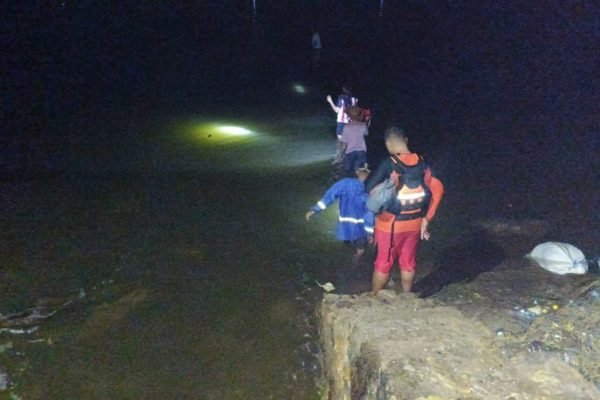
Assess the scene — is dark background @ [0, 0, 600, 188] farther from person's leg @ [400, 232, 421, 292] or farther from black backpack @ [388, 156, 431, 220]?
black backpack @ [388, 156, 431, 220]

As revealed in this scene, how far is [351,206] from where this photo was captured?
596 cm

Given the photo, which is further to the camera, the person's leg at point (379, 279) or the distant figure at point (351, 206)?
the distant figure at point (351, 206)

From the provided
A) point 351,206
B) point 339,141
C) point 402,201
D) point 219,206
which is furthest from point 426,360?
point 339,141

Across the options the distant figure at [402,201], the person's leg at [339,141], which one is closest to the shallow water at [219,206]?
the person's leg at [339,141]

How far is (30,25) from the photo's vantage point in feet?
121

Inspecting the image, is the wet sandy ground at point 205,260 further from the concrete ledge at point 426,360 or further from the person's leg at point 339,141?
the concrete ledge at point 426,360

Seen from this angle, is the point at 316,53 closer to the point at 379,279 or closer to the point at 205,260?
the point at 205,260

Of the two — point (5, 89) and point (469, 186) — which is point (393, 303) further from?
point (5, 89)

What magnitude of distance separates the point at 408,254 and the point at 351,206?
49.9 inches

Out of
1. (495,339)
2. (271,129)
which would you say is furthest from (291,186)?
(495,339)

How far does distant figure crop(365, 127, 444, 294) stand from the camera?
439 cm

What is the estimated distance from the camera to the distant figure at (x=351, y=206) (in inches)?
226

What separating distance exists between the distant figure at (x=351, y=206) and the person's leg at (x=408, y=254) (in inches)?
39.6

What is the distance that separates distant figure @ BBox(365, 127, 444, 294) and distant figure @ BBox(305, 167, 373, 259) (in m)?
1.09
